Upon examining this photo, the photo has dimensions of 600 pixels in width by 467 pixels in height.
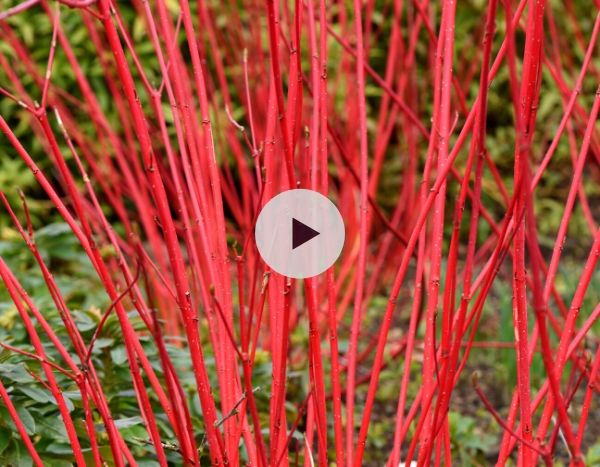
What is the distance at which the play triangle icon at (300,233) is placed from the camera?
1319 millimetres

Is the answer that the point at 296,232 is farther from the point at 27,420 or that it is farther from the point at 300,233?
the point at 27,420

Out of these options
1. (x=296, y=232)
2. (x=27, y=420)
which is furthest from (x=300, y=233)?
(x=27, y=420)

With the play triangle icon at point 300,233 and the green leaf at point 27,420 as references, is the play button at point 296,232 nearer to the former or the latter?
the play triangle icon at point 300,233

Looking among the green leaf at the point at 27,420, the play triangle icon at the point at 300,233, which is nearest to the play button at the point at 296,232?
the play triangle icon at the point at 300,233

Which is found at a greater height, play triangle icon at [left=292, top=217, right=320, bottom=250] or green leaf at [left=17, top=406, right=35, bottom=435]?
play triangle icon at [left=292, top=217, right=320, bottom=250]

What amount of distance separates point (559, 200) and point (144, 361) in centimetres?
381

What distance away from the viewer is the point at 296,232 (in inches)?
52.7

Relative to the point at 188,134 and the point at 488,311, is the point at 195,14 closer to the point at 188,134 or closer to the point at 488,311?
the point at 488,311

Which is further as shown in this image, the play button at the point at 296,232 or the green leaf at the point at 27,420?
the green leaf at the point at 27,420

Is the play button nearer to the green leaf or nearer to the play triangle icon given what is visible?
the play triangle icon

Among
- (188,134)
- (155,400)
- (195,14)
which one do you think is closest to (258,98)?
(155,400)

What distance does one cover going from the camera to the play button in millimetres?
1268

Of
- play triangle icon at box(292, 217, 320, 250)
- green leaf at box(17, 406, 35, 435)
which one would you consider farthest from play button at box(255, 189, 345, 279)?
green leaf at box(17, 406, 35, 435)

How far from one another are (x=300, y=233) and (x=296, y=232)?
20 millimetres
